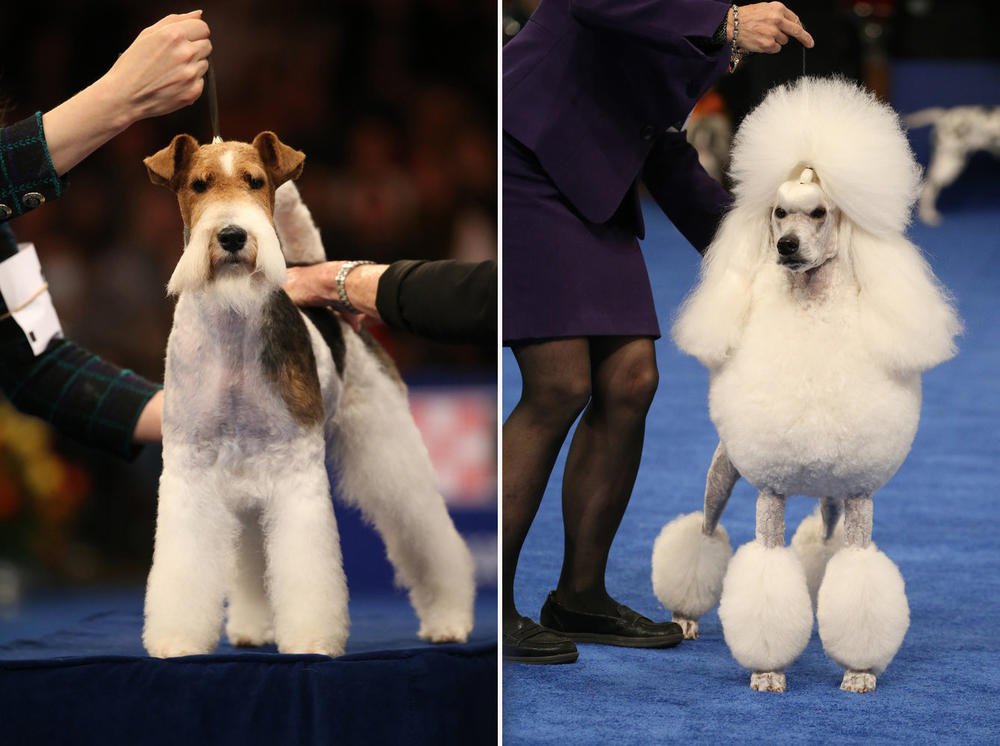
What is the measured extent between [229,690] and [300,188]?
0.82 metres

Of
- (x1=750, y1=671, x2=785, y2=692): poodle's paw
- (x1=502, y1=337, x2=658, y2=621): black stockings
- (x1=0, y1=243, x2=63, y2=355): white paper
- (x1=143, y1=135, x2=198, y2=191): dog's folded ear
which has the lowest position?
(x1=750, y1=671, x2=785, y2=692): poodle's paw

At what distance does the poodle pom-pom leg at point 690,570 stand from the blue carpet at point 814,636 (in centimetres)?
8

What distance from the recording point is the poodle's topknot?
7.30 ft

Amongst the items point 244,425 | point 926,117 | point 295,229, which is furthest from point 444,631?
point 926,117

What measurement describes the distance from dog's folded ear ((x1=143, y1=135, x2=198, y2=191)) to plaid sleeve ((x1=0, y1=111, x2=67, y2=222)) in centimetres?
21

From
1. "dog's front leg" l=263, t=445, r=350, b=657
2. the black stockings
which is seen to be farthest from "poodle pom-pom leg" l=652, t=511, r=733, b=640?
"dog's front leg" l=263, t=445, r=350, b=657

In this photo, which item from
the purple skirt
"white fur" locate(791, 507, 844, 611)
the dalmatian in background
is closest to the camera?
the purple skirt

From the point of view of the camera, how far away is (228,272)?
1763mm

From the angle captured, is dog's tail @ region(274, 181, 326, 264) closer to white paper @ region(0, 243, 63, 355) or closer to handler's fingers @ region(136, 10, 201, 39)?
handler's fingers @ region(136, 10, 201, 39)

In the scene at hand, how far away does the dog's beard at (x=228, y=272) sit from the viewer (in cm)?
174

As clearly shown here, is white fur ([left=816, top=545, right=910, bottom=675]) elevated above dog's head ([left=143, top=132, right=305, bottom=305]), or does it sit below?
below

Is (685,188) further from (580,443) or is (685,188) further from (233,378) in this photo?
(233,378)

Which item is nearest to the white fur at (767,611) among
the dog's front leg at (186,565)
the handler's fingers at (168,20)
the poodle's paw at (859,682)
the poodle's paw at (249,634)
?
the poodle's paw at (859,682)

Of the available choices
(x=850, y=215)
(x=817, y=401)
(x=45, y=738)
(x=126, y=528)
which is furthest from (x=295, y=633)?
(x=850, y=215)
